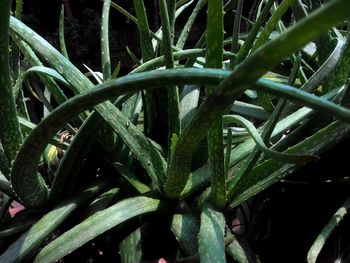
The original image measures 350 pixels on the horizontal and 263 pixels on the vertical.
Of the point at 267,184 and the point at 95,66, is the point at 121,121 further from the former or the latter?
the point at 95,66

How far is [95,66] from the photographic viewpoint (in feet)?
6.21

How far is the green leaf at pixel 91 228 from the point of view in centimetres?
33

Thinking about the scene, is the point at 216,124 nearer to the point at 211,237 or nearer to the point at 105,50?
the point at 211,237

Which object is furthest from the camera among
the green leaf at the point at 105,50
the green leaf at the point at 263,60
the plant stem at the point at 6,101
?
the green leaf at the point at 105,50

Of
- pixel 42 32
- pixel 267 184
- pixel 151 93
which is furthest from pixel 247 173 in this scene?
pixel 42 32

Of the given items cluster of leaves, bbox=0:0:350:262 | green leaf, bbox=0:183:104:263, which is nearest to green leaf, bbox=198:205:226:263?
cluster of leaves, bbox=0:0:350:262

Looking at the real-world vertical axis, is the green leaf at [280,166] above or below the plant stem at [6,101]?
below

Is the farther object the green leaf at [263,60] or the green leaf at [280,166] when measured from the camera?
the green leaf at [280,166]

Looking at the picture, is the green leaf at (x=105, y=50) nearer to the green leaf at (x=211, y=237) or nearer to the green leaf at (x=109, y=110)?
the green leaf at (x=109, y=110)

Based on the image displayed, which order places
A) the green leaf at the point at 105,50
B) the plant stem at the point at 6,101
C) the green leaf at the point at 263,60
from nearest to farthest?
the green leaf at the point at 263,60 → the plant stem at the point at 6,101 → the green leaf at the point at 105,50

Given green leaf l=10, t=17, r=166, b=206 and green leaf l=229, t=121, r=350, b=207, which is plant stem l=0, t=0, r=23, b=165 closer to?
green leaf l=10, t=17, r=166, b=206

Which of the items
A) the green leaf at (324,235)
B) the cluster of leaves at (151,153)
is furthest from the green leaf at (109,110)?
the green leaf at (324,235)

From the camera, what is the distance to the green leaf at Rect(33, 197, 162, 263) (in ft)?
1.09

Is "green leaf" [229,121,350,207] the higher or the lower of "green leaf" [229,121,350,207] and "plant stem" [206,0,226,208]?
the lower
